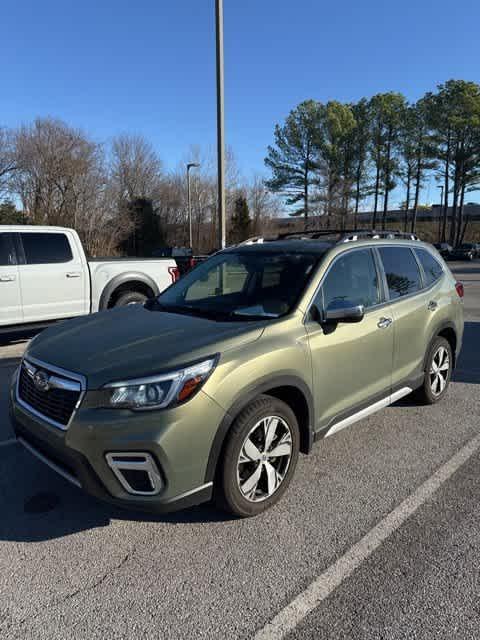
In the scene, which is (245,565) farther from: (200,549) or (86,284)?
(86,284)

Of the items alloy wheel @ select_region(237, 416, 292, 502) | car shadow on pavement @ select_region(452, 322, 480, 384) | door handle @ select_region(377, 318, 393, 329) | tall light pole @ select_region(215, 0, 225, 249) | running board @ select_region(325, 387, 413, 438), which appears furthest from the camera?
tall light pole @ select_region(215, 0, 225, 249)

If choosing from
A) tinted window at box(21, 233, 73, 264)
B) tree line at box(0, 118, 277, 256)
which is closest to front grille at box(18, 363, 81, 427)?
tinted window at box(21, 233, 73, 264)

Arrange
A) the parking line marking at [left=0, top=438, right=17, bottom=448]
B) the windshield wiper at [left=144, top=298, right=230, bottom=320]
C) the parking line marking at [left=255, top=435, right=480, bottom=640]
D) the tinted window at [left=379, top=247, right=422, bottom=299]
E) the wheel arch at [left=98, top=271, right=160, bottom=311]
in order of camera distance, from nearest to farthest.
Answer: the parking line marking at [left=255, top=435, right=480, bottom=640], the windshield wiper at [left=144, top=298, right=230, bottom=320], the parking line marking at [left=0, top=438, right=17, bottom=448], the tinted window at [left=379, top=247, right=422, bottom=299], the wheel arch at [left=98, top=271, right=160, bottom=311]

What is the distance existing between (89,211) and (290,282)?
2974 centimetres

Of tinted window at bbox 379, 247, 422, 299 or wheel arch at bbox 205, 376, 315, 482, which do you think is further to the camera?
tinted window at bbox 379, 247, 422, 299

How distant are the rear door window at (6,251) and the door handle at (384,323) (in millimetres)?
5533

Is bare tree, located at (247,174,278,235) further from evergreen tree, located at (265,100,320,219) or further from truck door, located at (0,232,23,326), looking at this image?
truck door, located at (0,232,23,326)

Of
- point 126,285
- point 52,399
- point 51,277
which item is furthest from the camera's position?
point 126,285

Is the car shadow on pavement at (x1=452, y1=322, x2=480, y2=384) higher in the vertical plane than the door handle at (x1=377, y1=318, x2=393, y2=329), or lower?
lower

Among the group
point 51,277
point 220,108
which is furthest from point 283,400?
point 220,108

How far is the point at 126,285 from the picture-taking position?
8398 millimetres

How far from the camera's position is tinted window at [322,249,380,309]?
3.62 meters

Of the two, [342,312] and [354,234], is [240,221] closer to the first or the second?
[354,234]

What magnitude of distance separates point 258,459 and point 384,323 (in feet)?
5.40
